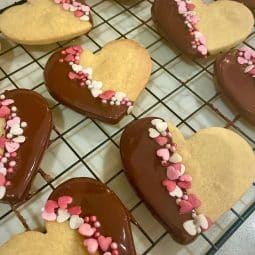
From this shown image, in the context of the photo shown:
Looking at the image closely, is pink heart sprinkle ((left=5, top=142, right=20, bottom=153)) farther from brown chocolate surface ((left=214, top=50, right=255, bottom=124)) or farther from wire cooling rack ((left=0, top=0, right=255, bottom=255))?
brown chocolate surface ((left=214, top=50, right=255, bottom=124))

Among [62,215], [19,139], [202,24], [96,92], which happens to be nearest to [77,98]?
[96,92]

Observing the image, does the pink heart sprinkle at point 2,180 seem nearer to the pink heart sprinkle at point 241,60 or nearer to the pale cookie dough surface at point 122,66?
the pale cookie dough surface at point 122,66

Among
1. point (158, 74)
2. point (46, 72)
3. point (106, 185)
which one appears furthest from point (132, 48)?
point (106, 185)

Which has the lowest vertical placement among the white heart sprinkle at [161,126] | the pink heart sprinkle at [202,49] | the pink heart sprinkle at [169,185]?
the pink heart sprinkle at [169,185]

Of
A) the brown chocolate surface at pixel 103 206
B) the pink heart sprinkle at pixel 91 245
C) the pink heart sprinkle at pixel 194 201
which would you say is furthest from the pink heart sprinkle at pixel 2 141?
the pink heart sprinkle at pixel 194 201

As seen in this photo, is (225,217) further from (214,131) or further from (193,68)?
(193,68)

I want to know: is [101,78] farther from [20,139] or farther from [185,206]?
[185,206]

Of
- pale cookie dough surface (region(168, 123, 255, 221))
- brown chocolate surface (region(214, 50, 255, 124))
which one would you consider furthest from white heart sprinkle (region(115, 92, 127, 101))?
brown chocolate surface (region(214, 50, 255, 124))

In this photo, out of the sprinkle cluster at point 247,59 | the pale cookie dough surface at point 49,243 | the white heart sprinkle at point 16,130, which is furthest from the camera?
the sprinkle cluster at point 247,59
